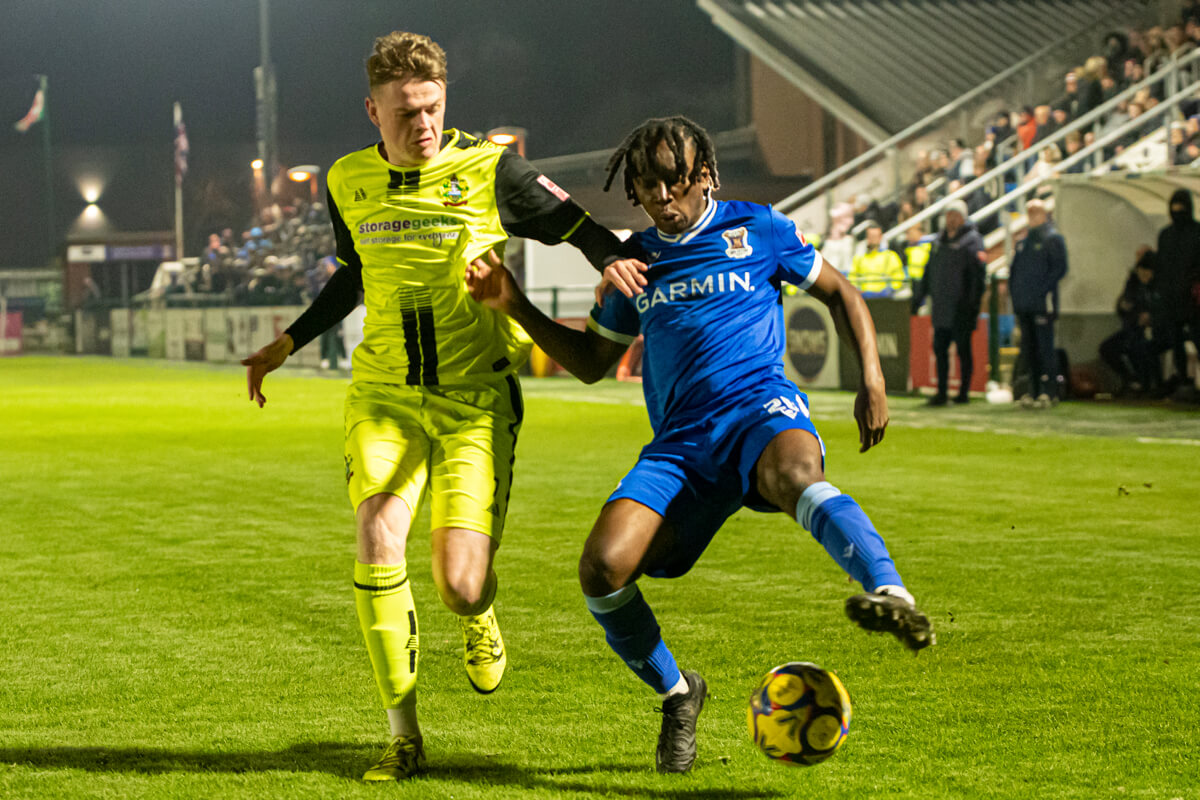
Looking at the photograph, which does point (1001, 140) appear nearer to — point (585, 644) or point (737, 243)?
point (585, 644)

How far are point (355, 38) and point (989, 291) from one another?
136ft

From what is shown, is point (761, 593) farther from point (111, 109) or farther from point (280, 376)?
point (111, 109)

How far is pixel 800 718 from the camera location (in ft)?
13.0

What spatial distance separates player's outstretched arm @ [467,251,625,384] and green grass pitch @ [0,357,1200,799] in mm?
1121

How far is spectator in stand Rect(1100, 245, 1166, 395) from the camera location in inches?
640

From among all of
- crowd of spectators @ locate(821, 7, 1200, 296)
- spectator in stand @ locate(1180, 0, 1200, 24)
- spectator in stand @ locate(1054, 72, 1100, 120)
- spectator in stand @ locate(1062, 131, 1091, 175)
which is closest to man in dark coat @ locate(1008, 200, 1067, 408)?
crowd of spectators @ locate(821, 7, 1200, 296)

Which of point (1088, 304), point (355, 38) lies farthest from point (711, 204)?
point (355, 38)

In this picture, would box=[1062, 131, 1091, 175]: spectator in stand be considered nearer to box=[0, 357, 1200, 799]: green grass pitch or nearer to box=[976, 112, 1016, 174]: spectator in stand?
box=[976, 112, 1016, 174]: spectator in stand

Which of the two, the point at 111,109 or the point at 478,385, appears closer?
the point at 478,385

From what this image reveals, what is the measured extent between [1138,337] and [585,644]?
12342 millimetres

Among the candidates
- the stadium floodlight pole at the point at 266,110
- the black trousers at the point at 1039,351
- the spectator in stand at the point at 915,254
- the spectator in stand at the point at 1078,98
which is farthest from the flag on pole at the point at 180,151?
the black trousers at the point at 1039,351

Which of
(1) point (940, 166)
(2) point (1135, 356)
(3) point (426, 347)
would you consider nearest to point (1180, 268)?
(2) point (1135, 356)

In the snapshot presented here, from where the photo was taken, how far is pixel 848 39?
1261 inches

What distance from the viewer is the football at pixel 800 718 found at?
A: 13.0ft
